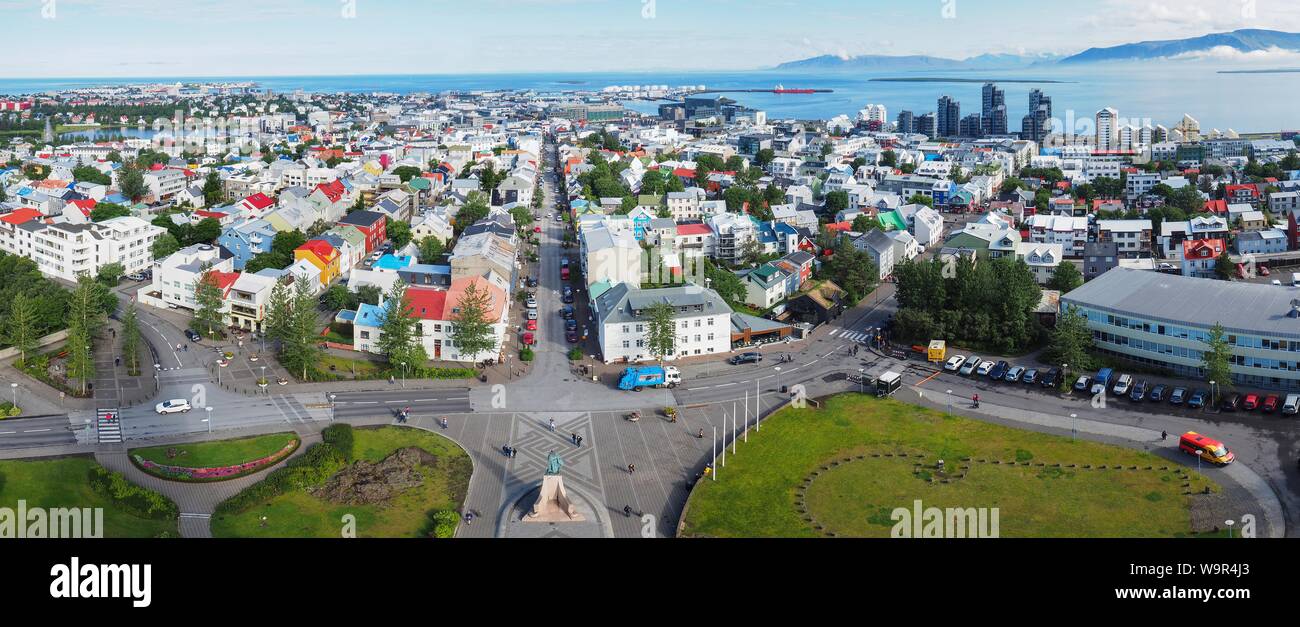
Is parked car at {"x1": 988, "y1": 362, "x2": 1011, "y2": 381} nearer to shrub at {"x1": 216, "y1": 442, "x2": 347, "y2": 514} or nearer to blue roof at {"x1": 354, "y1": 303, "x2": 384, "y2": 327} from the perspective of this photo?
shrub at {"x1": 216, "y1": 442, "x2": 347, "y2": 514}

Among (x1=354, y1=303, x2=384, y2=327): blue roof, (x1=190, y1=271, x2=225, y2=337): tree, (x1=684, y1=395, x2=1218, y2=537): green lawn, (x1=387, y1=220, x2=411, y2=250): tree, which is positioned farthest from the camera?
(x1=387, y1=220, x2=411, y2=250): tree

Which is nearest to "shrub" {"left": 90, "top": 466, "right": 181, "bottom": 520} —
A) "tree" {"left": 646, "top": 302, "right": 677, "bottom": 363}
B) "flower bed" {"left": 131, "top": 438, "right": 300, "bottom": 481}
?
"flower bed" {"left": 131, "top": 438, "right": 300, "bottom": 481}

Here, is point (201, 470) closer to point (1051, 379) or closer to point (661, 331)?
point (661, 331)

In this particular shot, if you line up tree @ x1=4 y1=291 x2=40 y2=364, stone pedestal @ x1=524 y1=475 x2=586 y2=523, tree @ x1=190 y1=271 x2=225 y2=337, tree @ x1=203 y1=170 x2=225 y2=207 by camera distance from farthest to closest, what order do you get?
tree @ x1=203 y1=170 x2=225 y2=207
tree @ x1=190 y1=271 x2=225 y2=337
tree @ x1=4 y1=291 x2=40 y2=364
stone pedestal @ x1=524 y1=475 x2=586 y2=523

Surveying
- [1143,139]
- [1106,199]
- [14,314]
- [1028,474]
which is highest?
[1143,139]

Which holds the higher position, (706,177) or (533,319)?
(706,177)

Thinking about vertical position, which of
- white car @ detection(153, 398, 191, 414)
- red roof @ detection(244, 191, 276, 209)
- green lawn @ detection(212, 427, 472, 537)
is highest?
red roof @ detection(244, 191, 276, 209)

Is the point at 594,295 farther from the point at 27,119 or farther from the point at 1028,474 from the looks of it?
the point at 27,119
